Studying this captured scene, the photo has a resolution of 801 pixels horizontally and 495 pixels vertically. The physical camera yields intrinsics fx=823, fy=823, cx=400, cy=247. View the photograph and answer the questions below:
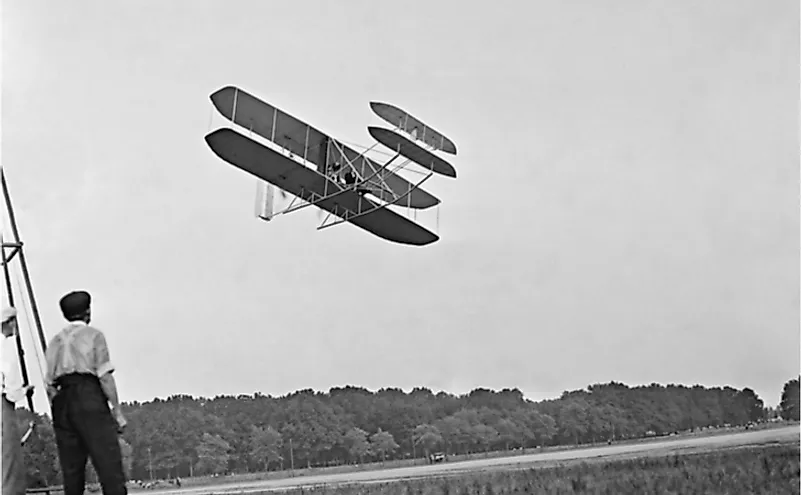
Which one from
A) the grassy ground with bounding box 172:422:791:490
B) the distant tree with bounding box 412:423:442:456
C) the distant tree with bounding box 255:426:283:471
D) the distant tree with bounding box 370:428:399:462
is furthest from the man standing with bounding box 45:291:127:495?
the distant tree with bounding box 412:423:442:456

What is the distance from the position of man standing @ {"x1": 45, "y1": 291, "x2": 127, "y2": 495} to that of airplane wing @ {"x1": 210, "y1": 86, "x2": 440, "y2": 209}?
15.8ft

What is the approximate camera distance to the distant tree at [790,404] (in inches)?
386

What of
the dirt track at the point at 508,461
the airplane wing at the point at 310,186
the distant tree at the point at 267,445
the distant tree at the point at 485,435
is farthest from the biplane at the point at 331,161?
the distant tree at the point at 485,435

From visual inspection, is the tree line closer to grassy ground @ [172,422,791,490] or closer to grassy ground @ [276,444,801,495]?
grassy ground @ [172,422,791,490]

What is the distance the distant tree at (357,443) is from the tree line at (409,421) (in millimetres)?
15

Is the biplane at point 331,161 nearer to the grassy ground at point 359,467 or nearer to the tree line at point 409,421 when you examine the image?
the tree line at point 409,421

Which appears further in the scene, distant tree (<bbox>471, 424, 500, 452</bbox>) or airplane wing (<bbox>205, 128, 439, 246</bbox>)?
distant tree (<bbox>471, 424, 500, 452</bbox>)

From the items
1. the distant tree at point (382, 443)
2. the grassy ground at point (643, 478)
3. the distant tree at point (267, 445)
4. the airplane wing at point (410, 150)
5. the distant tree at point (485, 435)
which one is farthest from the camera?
the distant tree at point (485, 435)

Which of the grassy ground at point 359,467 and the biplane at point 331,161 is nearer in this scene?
the biplane at point 331,161

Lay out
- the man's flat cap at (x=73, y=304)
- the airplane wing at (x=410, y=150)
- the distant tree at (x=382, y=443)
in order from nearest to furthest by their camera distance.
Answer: the man's flat cap at (x=73, y=304) < the airplane wing at (x=410, y=150) < the distant tree at (x=382, y=443)

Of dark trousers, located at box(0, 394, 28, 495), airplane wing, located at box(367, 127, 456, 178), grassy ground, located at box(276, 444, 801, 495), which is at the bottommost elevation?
grassy ground, located at box(276, 444, 801, 495)

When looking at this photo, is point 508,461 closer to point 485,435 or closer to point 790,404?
point 485,435

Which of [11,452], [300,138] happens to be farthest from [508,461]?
[11,452]

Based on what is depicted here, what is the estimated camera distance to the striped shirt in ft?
8.75
